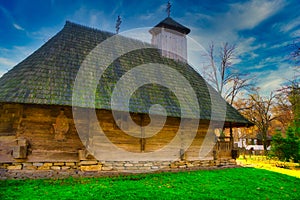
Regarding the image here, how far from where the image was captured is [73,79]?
8023mm

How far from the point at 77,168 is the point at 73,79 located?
10.5 ft

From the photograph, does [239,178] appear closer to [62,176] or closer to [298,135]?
[62,176]

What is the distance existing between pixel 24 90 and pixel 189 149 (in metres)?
7.07

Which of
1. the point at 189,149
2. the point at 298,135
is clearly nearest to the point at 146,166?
the point at 189,149

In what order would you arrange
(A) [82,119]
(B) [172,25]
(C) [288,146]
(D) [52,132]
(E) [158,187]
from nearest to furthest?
1. (E) [158,187]
2. (D) [52,132]
3. (A) [82,119]
4. (B) [172,25]
5. (C) [288,146]

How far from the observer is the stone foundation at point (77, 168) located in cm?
686

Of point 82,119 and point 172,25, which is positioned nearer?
point 82,119

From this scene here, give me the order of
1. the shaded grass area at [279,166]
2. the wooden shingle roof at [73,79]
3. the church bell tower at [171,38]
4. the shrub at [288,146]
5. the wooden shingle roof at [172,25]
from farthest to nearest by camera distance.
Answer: the shrub at [288,146], the wooden shingle roof at [172,25], the church bell tower at [171,38], the shaded grass area at [279,166], the wooden shingle roof at [73,79]

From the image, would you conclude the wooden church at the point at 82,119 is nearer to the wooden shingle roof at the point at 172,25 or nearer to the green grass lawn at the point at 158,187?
the green grass lawn at the point at 158,187

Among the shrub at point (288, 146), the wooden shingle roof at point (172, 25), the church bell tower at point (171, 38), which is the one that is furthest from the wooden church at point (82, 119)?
the shrub at point (288, 146)

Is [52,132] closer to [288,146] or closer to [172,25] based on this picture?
[172,25]

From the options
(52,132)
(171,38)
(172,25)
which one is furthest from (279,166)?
(52,132)

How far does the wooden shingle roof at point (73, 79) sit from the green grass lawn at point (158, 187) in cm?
242

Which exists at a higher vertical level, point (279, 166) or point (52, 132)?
point (52, 132)
